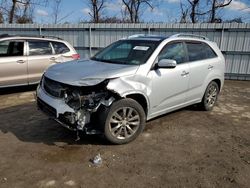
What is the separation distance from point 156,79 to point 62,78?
1540 millimetres

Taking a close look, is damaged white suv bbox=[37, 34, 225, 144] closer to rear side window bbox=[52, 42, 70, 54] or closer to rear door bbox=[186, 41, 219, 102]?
rear door bbox=[186, 41, 219, 102]

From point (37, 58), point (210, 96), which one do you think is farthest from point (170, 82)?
point (37, 58)

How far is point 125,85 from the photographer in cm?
386

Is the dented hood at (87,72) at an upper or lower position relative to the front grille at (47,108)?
upper

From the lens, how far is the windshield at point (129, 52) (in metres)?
4.42

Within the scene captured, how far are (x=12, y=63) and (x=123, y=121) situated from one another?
14.0 feet

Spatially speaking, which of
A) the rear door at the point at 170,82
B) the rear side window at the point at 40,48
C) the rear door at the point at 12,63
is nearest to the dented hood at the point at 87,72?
the rear door at the point at 170,82

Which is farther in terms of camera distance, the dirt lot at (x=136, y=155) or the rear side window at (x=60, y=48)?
the rear side window at (x=60, y=48)

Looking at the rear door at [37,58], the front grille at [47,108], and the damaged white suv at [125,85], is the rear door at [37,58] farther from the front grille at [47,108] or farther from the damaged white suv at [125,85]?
the front grille at [47,108]

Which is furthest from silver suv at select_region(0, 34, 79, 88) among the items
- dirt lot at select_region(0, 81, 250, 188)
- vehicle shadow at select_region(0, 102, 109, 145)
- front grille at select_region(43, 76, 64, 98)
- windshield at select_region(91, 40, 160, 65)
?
front grille at select_region(43, 76, 64, 98)

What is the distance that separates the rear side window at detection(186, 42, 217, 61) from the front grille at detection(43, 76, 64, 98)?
267cm

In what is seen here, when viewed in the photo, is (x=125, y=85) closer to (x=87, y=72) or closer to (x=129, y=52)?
(x=87, y=72)

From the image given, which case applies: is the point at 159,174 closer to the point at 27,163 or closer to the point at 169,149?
the point at 169,149

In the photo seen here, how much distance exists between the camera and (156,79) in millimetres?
4301
